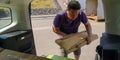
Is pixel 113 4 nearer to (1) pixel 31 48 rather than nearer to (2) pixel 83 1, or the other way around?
(1) pixel 31 48

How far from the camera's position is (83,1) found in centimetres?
741

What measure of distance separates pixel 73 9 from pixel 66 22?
25 cm

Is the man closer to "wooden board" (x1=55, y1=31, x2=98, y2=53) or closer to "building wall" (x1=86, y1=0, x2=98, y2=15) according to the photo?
"wooden board" (x1=55, y1=31, x2=98, y2=53)

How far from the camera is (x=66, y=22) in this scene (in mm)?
3311

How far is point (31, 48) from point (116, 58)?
1.34 metres

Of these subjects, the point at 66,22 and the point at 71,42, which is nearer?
the point at 71,42

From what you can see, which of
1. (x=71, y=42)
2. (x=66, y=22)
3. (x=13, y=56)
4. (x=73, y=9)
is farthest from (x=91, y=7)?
(x=13, y=56)

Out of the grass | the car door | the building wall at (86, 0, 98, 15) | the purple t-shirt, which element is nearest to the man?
the purple t-shirt

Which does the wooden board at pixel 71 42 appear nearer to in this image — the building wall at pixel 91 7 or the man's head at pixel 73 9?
the man's head at pixel 73 9

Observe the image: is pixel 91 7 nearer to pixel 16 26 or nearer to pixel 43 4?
pixel 43 4

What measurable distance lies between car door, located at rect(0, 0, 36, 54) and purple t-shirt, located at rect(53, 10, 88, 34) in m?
0.47

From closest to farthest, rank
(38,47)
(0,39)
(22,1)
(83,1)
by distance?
1. (0,39)
2. (22,1)
3. (38,47)
4. (83,1)

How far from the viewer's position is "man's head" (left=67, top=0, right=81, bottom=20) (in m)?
3.07

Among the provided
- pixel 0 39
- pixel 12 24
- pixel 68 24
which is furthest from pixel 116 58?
pixel 68 24
